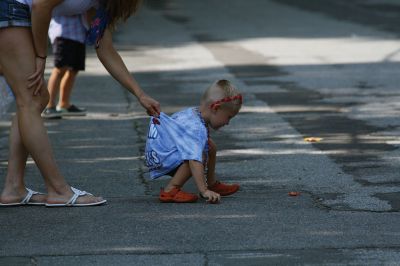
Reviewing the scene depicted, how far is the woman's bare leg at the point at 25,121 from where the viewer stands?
241 inches

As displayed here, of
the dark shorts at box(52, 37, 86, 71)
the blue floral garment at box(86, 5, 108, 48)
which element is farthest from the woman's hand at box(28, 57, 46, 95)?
the dark shorts at box(52, 37, 86, 71)

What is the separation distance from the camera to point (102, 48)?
645 cm

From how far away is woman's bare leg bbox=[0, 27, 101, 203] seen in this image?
6117 mm

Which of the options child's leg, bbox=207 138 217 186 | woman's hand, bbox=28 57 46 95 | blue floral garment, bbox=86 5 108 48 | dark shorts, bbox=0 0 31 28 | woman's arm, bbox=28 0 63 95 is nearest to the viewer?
woman's arm, bbox=28 0 63 95

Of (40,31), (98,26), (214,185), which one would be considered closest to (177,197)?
(214,185)

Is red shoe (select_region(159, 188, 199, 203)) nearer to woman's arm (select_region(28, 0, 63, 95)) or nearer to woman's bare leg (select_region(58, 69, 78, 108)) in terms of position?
woman's arm (select_region(28, 0, 63, 95))

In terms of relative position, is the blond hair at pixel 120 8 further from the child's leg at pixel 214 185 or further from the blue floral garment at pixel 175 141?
the child's leg at pixel 214 185

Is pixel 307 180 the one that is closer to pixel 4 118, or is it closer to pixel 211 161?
pixel 211 161

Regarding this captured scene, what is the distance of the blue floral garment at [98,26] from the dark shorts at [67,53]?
13.2ft

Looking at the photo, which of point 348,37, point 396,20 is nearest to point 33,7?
point 348,37

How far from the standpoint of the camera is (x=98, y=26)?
6348 mm

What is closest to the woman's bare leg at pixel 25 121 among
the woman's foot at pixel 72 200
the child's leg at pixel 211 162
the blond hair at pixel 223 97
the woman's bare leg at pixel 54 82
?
the woman's foot at pixel 72 200

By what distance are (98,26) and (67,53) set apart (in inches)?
162

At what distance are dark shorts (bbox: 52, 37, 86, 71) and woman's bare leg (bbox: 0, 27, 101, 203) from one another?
12.9ft
